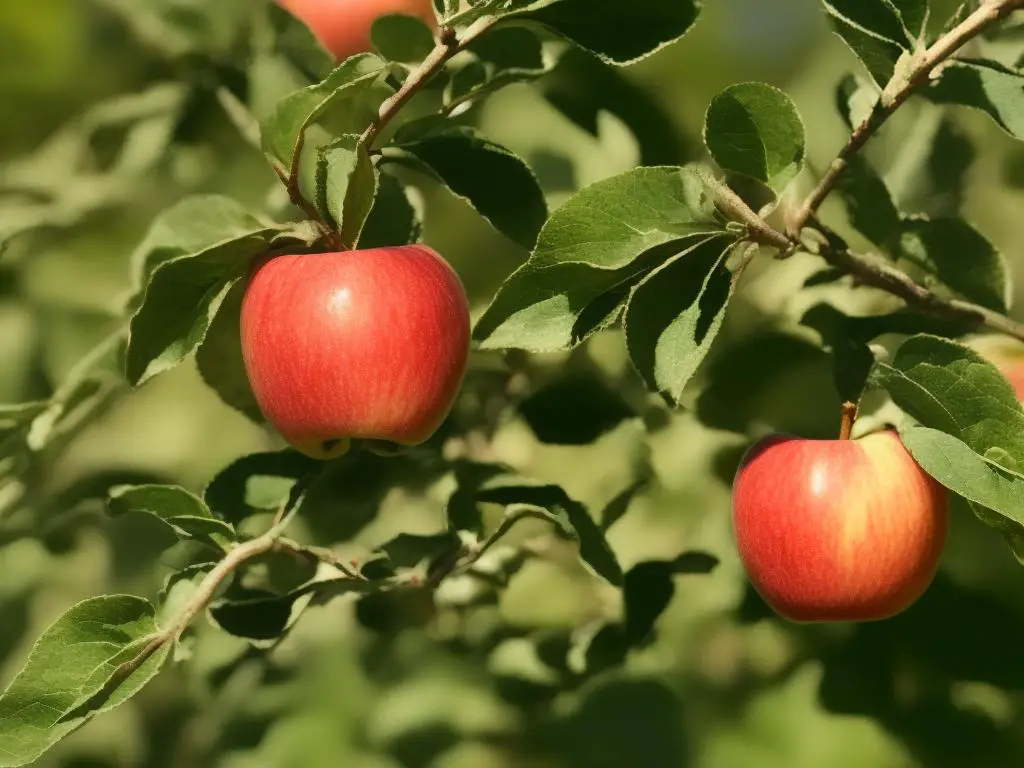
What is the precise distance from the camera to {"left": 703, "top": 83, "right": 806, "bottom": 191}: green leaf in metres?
0.73

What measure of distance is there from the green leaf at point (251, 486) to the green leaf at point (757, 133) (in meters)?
0.41

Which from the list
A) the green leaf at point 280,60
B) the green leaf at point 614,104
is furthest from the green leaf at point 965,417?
the green leaf at point 280,60

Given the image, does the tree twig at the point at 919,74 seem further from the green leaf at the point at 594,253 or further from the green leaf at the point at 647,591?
the green leaf at the point at 647,591

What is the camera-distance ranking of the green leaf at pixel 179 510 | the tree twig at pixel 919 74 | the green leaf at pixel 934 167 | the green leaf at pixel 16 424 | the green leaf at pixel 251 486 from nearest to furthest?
the tree twig at pixel 919 74 → the green leaf at pixel 179 510 → the green leaf at pixel 251 486 → the green leaf at pixel 16 424 → the green leaf at pixel 934 167

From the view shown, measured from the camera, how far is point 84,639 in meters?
0.77

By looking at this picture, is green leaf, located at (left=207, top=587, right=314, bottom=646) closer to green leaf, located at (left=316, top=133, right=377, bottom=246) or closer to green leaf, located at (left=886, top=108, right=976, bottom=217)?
green leaf, located at (left=316, top=133, right=377, bottom=246)

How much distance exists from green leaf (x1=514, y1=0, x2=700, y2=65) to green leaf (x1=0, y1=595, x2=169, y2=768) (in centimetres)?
45

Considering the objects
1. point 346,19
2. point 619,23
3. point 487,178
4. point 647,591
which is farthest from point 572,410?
point 346,19

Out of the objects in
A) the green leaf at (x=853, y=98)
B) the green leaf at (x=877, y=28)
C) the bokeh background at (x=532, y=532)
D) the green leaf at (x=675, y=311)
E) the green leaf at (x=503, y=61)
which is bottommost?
the bokeh background at (x=532, y=532)

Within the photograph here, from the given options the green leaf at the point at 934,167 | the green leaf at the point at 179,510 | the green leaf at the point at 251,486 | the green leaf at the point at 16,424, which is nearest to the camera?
the green leaf at the point at 179,510

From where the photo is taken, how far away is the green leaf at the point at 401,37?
0.86m

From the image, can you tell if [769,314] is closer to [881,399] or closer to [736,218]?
[881,399]

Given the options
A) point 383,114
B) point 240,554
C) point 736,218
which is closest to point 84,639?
point 240,554

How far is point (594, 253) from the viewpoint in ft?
2.31
